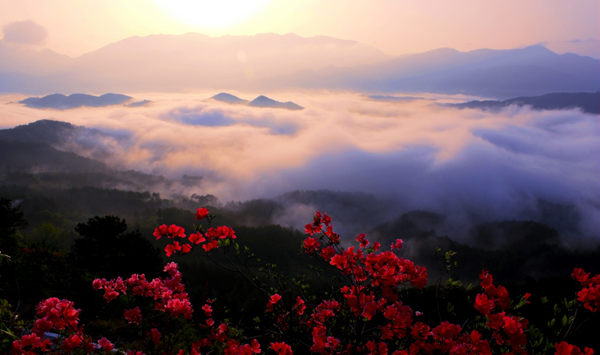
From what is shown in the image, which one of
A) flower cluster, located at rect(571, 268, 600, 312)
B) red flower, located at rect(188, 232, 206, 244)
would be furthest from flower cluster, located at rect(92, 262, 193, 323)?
flower cluster, located at rect(571, 268, 600, 312)

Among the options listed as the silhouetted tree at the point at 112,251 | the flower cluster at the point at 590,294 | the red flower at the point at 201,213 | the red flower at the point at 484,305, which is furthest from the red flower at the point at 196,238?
the silhouetted tree at the point at 112,251

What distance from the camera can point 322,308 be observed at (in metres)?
6.20

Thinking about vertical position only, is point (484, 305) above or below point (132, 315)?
above

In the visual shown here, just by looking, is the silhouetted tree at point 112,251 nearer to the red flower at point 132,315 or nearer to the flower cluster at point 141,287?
the flower cluster at point 141,287

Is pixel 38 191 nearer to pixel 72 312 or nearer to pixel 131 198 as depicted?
pixel 131 198

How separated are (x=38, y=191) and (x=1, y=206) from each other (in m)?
172

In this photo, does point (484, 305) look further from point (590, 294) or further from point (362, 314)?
point (590, 294)

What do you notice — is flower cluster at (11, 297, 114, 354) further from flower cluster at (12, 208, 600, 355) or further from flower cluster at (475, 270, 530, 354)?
flower cluster at (475, 270, 530, 354)


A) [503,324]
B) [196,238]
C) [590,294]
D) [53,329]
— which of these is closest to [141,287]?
[196,238]

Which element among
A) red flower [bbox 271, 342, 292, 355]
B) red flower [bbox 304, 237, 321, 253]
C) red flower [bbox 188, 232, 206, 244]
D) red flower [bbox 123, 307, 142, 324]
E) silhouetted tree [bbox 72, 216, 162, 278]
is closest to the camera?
red flower [bbox 271, 342, 292, 355]

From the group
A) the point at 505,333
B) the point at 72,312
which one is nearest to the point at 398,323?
the point at 505,333

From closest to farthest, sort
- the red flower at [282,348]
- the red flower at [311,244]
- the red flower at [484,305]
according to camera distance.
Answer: the red flower at [484,305] < the red flower at [282,348] < the red flower at [311,244]

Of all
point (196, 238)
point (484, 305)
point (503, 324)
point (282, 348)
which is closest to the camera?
point (503, 324)

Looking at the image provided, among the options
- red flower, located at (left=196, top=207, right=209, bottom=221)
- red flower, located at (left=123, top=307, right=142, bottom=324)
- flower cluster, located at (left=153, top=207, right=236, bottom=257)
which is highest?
red flower, located at (left=196, top=207, right=209, bottom=221)
